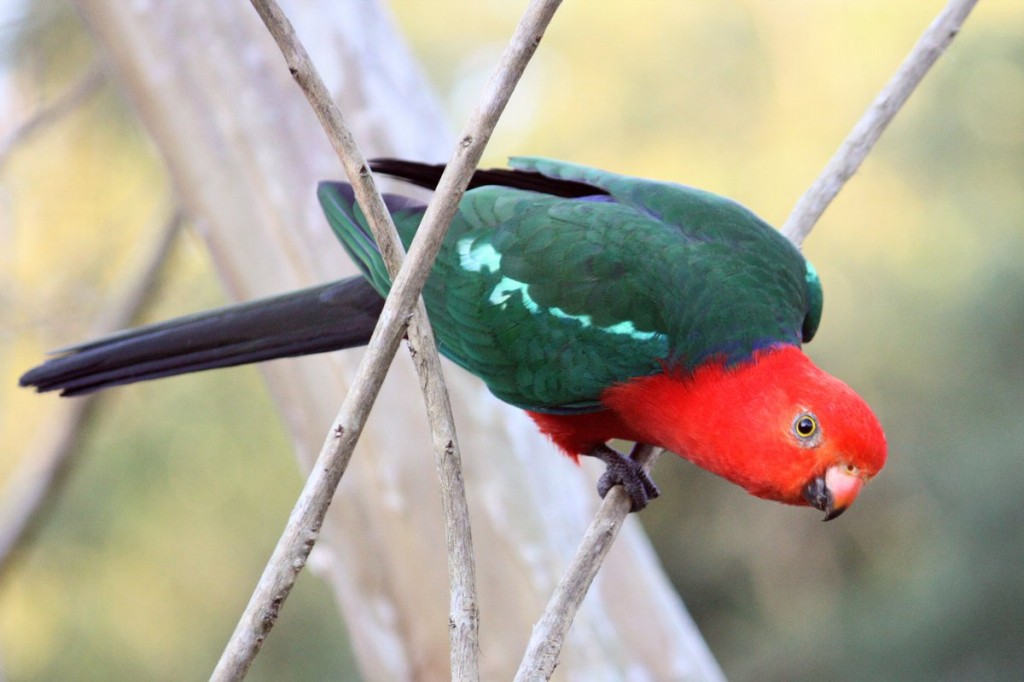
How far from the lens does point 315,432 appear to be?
89.0 inches

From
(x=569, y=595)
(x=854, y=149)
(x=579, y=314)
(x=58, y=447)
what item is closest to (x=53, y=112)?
(x=58, y=447)

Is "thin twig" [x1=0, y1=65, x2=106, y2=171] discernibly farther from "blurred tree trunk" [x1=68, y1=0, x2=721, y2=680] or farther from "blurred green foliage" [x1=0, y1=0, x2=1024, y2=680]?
"blurred tree trunk" [x1=68, y1=0, x2=721, y2=680]

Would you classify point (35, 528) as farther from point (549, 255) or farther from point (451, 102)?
point (451, 102)

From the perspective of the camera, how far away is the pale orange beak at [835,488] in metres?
1.40

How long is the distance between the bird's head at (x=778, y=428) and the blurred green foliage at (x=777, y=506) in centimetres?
356

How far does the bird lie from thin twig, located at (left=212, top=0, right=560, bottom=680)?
2.32 ft

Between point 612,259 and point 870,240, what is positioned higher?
point 612,259

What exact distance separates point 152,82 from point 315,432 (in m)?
0.89

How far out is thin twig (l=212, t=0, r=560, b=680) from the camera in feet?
2.91

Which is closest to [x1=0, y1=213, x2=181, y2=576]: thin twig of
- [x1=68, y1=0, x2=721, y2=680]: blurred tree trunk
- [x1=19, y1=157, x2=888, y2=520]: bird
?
[x1=68, y1=0, x2=721, y2=680]: blurred tree trunk

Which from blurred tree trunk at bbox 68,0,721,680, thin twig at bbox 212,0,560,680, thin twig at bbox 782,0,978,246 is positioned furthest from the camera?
blurred tree trunk at bbox 68,0,721,680

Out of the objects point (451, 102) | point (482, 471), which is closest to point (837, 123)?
point (451, 102)

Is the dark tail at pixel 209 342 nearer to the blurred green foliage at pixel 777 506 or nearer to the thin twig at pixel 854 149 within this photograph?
the thin twig at pixel 854 149

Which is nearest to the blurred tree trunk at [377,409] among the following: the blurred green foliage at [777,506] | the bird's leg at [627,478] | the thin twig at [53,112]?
the bird's leg at [627,478]
